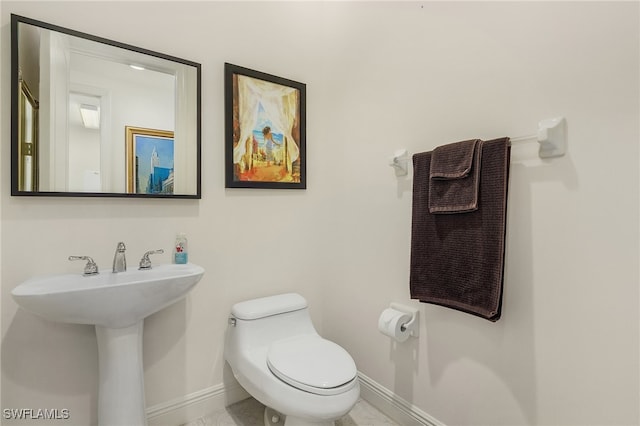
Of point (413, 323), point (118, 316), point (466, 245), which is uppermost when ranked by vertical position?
point (466, 245)

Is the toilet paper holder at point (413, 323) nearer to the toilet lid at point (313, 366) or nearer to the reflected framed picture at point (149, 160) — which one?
the toilet lid at point (313, 366)

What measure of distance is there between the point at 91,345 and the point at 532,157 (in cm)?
189

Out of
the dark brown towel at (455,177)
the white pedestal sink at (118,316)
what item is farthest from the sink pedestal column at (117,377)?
the dark brown towel at (455,177)

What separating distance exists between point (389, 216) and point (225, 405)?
131 cm

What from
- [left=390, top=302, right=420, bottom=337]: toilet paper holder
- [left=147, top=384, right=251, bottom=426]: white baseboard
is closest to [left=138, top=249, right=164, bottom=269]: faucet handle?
[left=147, top=384, right=251, bottom=426]: white baseboard

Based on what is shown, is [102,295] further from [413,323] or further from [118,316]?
[413,323]

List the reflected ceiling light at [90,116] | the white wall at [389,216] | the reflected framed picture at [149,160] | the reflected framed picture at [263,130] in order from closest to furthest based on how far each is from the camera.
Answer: the white wall at [389,216] < the reflected ceiling light at [90,116] < the reflected framed picture at [149,160] < the reflected framed picture at [263,130]

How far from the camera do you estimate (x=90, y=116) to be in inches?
56.3

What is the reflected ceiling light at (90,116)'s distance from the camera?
1418mm

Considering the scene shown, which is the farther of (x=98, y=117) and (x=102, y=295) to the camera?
(x=98, y=117)

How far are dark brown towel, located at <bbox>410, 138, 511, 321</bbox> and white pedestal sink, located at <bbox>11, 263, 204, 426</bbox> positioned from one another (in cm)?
94

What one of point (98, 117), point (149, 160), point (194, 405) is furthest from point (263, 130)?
point (194, 405)

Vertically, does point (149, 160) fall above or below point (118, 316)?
above

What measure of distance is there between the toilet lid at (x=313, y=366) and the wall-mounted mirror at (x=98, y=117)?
85cm
